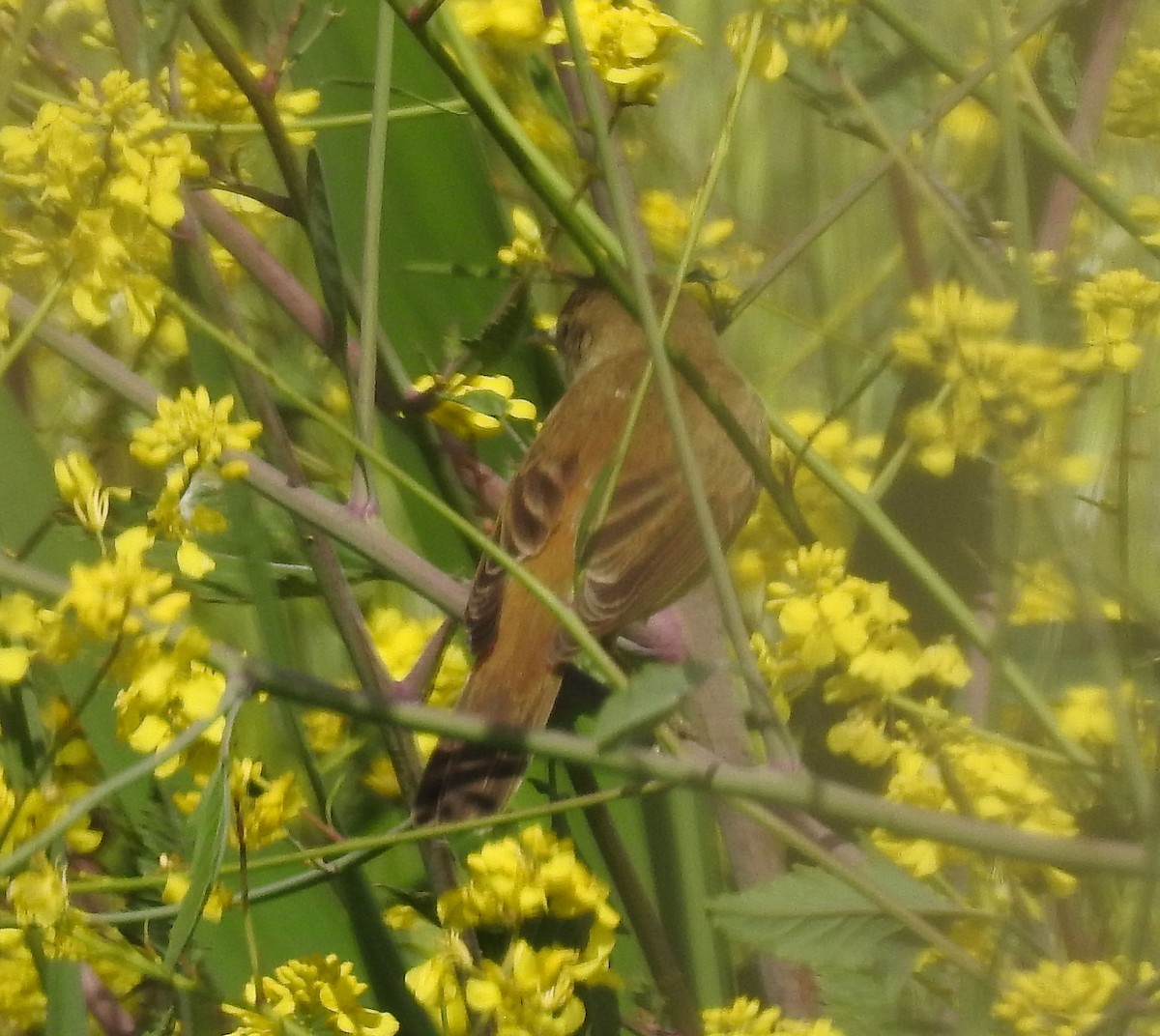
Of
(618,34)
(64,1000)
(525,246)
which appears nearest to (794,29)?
(618,34)

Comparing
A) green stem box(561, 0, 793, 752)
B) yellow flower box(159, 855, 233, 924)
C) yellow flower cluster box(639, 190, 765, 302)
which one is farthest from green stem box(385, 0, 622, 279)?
yellow flower box(159, 855, 233, 924)

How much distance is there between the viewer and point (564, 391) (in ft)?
4.44

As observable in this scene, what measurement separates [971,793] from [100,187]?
514 mm

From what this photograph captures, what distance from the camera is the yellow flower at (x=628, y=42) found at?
A: 2.68 ft

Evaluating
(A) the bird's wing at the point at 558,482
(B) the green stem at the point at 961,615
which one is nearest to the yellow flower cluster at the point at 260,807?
(B) the green stem at the point at 961,615

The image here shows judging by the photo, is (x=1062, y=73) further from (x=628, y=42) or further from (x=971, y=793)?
(x=971, y=793)

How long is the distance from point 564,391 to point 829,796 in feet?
2.50

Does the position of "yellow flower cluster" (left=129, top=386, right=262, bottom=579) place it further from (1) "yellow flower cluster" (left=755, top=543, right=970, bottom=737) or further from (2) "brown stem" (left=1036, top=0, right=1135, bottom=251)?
(2) "brown stem" (left=1036, top=0, right=1135, bottom=251)

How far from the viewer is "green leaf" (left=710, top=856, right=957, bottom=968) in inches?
27.3

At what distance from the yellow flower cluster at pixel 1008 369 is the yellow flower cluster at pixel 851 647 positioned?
8cm

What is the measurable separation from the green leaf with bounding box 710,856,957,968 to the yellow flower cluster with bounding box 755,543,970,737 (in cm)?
9

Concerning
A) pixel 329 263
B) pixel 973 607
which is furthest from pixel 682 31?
pixel 973 607

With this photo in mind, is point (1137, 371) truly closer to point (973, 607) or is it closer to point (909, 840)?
point (973, 607)

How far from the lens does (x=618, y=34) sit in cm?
83
